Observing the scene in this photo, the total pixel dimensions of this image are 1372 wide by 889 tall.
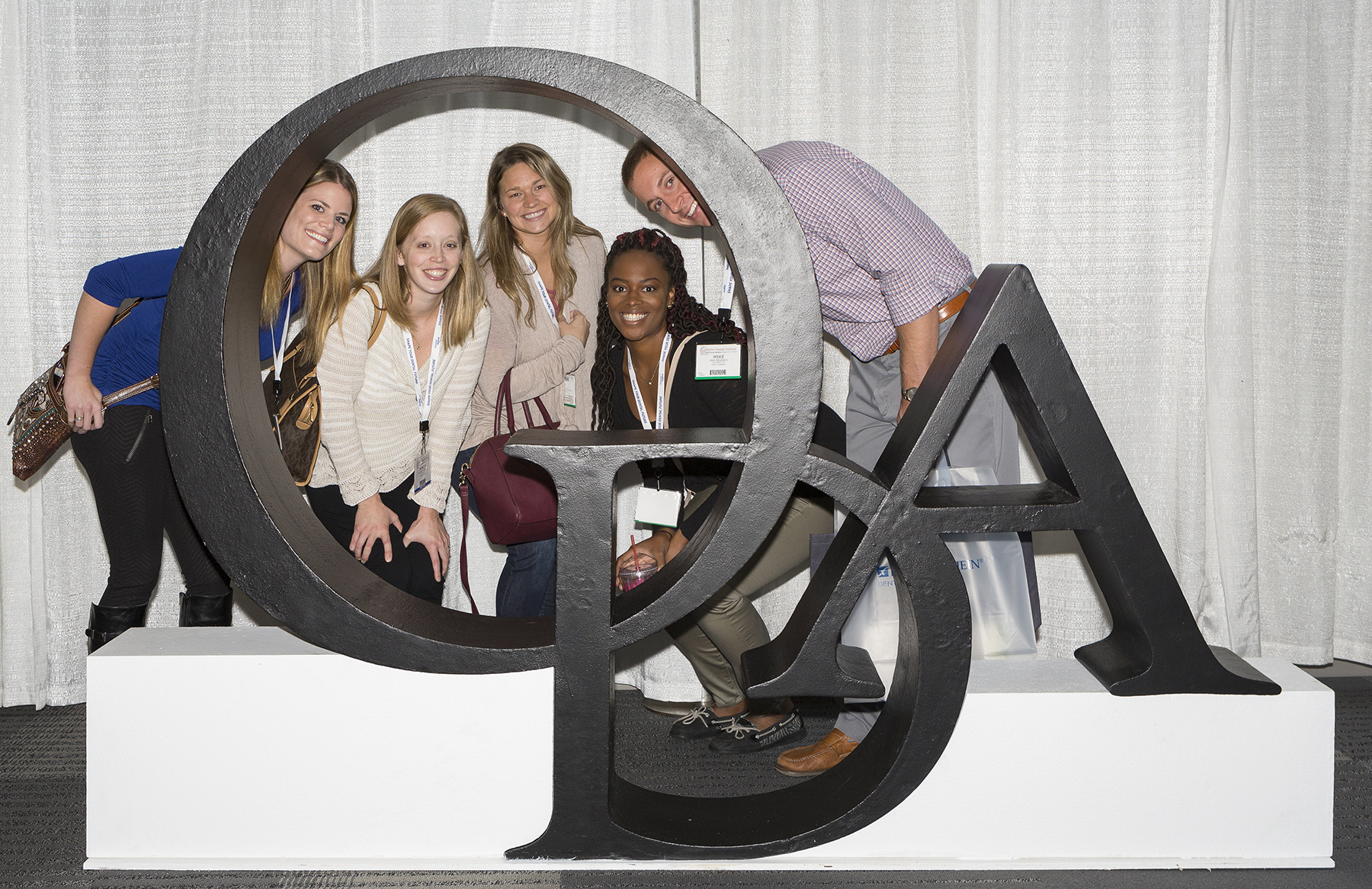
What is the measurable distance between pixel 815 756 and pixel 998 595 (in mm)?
543

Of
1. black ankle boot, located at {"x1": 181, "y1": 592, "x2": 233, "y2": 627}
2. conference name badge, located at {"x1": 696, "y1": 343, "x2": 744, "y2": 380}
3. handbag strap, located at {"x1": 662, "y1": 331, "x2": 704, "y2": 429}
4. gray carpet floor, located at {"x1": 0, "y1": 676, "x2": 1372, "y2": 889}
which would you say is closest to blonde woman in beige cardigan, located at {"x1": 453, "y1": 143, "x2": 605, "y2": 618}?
handbag strap, located at {"x1": 662, "y1": 331, "x2": 704, "y2": 429}

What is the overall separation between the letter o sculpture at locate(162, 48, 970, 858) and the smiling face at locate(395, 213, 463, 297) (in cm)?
56

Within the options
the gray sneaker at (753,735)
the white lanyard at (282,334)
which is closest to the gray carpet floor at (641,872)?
the gray sneaker at (753,735)

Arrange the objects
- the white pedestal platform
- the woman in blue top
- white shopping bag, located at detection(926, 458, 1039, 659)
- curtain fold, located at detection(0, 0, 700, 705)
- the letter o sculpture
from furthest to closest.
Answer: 1. curtain fold, located at detection(0, 0, 700, 705)
2. the woman in blue top
3. white shopping bag, located at detection(926, 458, 1039, 659)
4. the white pedestal platform
5. the letter o sculpture

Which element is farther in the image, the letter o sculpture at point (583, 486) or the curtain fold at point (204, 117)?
the curtain fold at point (204, 117)

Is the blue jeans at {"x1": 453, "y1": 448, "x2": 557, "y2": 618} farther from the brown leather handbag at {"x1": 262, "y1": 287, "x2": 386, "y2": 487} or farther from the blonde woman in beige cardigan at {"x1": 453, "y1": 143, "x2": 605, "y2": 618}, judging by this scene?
the brown leather handbag at {"x1": 262, "y1": 287, "x2": 386, "y2": 487}

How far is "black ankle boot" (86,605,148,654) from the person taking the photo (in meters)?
2.09

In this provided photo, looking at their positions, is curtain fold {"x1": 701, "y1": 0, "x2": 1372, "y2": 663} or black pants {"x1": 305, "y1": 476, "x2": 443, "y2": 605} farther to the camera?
curtain fold {"x1": 701, "y1": 0, "x2": 1372, "y2": 663}

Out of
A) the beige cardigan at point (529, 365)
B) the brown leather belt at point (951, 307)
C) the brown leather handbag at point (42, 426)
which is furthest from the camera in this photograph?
the beige cardigan at point (529, 365)

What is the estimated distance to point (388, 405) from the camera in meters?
2.13

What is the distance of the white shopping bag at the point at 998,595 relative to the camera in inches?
71.3

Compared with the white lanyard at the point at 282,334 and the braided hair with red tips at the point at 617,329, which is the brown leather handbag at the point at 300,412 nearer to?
the white lanyard at the point at 282,334

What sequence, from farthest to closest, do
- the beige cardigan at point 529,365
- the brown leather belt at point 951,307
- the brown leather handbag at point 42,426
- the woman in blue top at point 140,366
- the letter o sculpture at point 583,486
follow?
the beige cardigan at point 529,365
the brown leather handbag at point 42,426
the woman in blue top at point 140,366
the brown leather belt at point 951,307
the letter o sculpture at point 583,486

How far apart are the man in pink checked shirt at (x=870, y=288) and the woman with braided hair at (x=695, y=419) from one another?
14 centimetres
